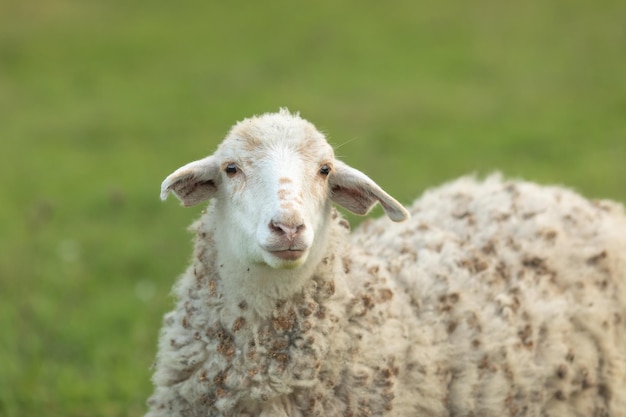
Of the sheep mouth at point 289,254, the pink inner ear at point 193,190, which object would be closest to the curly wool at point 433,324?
the pink inner ear at point 193,190

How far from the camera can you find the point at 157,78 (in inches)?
633

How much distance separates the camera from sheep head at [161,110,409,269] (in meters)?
3.72

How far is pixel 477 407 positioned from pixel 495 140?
756 cm

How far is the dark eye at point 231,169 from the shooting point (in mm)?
4098

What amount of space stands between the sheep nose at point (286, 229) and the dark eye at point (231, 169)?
1.60 ft

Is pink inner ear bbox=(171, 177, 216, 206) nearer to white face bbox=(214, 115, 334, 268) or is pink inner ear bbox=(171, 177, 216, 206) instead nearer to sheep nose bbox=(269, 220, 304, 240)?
white face bbox=(214, 115, 334, 268)

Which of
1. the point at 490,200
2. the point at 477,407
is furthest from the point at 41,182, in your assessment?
the point at 477,407

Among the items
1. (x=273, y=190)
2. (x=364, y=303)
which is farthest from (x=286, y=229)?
(x=364, y=303)

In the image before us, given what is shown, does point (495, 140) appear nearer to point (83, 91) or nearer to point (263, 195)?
point (83, 91)

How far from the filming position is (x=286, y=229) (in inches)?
144

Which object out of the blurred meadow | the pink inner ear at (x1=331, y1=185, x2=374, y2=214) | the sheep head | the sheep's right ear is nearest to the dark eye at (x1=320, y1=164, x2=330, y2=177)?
the sheep head

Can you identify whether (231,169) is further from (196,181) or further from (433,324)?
(433,324)

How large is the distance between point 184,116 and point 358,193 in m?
9.77

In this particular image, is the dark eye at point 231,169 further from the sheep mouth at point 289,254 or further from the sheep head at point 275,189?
the sheep mouth at point 289,254
